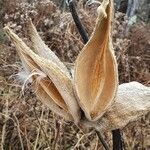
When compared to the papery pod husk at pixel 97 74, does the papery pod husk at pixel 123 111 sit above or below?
below

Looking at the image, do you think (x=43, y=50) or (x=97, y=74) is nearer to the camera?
(x=97, y=74)

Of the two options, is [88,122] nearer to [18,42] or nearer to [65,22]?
[18,42]

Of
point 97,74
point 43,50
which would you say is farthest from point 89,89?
point 43,50

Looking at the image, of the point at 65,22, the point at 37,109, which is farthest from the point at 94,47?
the point at 65,22

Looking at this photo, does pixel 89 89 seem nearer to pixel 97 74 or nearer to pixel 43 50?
pixel 97 74

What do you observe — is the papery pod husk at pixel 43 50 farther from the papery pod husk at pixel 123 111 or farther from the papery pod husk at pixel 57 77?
the papery pod husk at pixel 123 111

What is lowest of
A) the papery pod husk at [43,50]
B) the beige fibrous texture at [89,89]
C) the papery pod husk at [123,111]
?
the papery pod husk at [123,111]

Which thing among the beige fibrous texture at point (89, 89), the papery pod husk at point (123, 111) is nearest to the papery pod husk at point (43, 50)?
the beige fibrous texture at point (89, 89)
